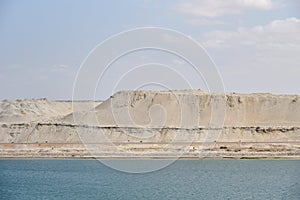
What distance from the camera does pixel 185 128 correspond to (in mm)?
82875

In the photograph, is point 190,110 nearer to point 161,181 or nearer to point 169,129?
point 169,129

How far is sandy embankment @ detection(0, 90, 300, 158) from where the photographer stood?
2709 inches

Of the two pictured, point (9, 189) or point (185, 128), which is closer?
point (9, 189)

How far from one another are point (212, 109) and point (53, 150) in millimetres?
32790

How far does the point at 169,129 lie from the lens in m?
81.9

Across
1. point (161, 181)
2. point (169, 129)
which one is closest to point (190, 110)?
point (169, 129)

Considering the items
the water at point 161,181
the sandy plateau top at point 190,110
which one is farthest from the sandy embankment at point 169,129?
the water at point 161,181

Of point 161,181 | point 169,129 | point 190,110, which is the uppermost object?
point 190,110

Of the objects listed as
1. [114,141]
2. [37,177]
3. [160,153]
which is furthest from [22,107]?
[37,177]

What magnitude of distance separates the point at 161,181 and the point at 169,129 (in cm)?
4094

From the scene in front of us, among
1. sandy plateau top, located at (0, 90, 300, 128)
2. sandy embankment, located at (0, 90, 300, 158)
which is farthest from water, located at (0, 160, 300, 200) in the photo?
sandy plateau top, located at (0, 90, 300, 128)

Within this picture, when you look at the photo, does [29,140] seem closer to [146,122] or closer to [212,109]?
[146,122]

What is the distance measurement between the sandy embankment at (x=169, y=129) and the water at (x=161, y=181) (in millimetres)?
11499

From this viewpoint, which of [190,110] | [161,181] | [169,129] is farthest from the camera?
[190,110]
